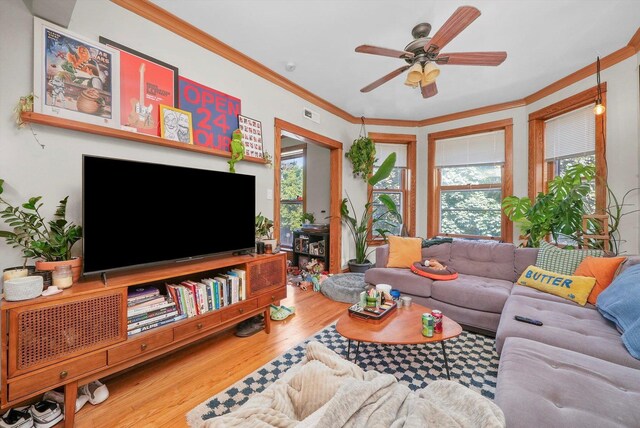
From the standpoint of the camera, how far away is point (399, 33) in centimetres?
235

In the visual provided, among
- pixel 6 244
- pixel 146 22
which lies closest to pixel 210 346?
pixel 6 244

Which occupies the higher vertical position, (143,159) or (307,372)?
(143,159)

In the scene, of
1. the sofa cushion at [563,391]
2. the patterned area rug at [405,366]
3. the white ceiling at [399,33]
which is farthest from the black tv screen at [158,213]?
the sofa cushion at [563,391]

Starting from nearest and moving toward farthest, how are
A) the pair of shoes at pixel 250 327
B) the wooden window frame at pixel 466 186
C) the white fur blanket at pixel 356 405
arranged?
the white fur blanket at pixel 356 405 → the pair of shoes at pixel 250 327 → the wooden window frame at pixel 466 186

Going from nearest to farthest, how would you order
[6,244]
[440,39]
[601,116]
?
[6,244] < [440,39] < [601,116]

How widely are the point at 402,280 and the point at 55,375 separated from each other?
2.71 m

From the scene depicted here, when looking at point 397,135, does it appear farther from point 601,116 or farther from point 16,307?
point 16,307

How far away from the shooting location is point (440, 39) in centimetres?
184

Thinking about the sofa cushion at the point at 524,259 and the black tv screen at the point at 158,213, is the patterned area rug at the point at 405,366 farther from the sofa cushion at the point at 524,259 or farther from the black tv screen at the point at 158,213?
the black tv screen at the point at 158,213

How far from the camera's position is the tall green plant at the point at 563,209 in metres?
2.77

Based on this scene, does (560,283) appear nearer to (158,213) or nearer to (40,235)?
(158,213)

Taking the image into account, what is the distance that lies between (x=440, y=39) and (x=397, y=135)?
9.39ft

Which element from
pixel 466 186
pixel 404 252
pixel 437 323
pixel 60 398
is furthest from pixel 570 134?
pixel 60 398

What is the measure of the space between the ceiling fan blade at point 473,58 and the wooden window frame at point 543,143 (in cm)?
182
